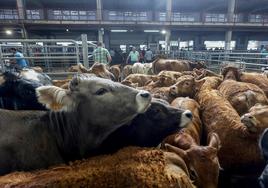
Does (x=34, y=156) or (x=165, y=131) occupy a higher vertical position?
(x=165, y=131)

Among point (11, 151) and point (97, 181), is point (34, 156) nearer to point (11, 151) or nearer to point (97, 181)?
point (11, 151)

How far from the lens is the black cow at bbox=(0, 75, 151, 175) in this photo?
6.97ft

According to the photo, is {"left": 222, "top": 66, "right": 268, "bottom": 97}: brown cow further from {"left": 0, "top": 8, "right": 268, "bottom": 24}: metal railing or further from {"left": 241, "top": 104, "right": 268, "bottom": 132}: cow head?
{"left": 0, "top": 8, "right": 268, "bottom": 24}: metal railing

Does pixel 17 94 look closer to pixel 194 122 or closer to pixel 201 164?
pixel 201 164

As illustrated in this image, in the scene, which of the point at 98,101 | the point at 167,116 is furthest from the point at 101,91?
the point at 167,116

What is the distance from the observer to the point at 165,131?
90.8 inches

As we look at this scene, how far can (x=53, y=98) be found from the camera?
7.44ft

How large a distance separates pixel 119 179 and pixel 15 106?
214 centimetres

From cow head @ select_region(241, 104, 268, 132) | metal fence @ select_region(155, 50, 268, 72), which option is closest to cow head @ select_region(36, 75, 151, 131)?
cow head @ select_region(241, 104, 268, 132)

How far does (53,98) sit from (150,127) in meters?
1.01

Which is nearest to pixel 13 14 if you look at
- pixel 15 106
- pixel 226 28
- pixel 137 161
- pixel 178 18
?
pixel 178 18

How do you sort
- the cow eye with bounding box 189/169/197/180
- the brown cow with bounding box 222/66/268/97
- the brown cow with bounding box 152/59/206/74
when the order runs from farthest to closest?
1. the brown cow with bounding box 152/59/206/74
2. the brown cow with bounding box 222/66/268/97
3. the cow eye with bounding box 189/169/197/180

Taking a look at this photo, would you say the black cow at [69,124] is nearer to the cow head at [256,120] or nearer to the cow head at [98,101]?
the cow head at [98,101]

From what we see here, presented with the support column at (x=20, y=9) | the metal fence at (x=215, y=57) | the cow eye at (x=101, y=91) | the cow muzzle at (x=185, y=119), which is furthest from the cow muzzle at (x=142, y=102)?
the support column at (x=20, y=9)
